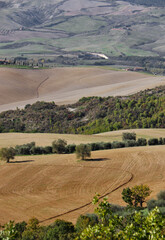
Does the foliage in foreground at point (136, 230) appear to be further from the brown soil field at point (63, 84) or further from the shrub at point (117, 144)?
the brown soil field at point (63, 84)

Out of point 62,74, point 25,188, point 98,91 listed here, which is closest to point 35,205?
point 25,188

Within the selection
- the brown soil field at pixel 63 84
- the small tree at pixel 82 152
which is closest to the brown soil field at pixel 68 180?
the small tree at pixel 82 152

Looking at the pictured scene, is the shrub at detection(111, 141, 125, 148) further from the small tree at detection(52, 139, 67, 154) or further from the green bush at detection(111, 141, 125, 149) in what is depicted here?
the small tree at detection(52, 139, 67, 154)

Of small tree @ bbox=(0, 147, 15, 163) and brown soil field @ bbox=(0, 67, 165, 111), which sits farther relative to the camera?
brown soil field @ bbox=(0, 67, 165, 111)

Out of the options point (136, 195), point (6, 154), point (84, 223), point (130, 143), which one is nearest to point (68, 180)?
point (136, 195)

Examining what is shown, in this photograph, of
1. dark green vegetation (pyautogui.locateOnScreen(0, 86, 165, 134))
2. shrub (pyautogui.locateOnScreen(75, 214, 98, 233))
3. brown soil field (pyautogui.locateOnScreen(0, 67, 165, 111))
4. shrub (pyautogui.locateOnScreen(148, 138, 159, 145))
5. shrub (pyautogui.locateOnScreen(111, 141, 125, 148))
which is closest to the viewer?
shrub (pyautogui.locateOnScreen(75, 214, 98, 233))

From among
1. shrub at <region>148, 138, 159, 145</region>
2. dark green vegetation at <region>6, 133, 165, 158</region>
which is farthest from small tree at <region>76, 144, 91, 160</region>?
shrub at <region>148, 138, 159, 145</region>
